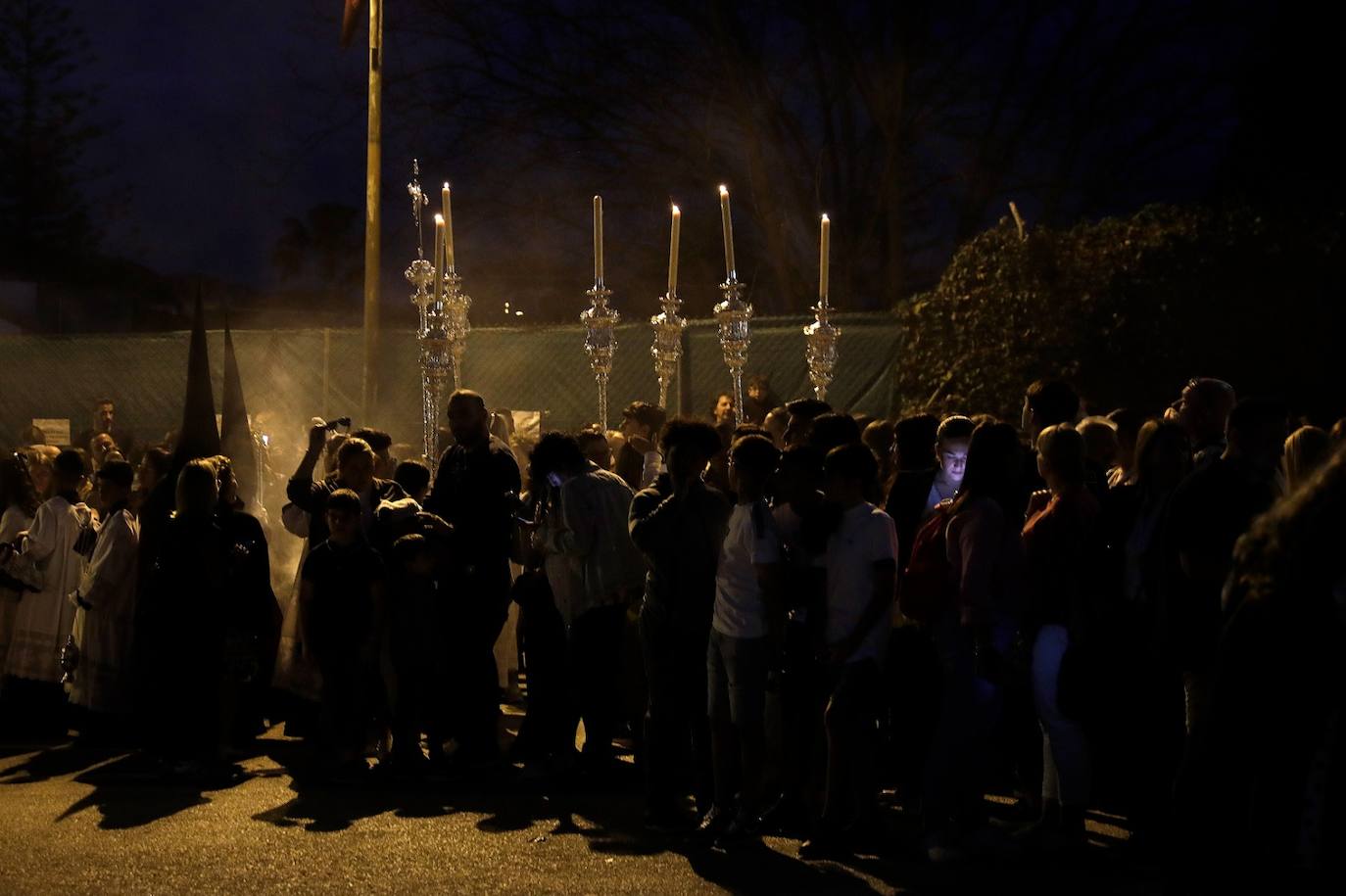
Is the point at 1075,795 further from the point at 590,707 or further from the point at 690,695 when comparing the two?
the point at 590,707

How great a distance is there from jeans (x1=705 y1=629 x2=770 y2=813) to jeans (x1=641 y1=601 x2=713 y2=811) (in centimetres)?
18

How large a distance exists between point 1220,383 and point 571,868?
366 cm

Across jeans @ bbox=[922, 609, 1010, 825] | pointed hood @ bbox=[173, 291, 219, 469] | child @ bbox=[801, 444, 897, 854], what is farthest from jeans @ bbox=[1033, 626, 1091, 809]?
pointed hood @ bbox=[173, 291, 219, 469]

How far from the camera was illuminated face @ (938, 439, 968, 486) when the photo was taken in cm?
822

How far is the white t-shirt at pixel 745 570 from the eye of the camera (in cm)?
741

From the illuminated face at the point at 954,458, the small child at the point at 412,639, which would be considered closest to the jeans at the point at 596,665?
the small child at the point at 412,639

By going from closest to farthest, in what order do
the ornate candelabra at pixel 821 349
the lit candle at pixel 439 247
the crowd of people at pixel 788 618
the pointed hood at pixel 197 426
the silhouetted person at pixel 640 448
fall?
the crowd of people at pixel 788 618 → the lit candle at pixel 439 247 → the ornate candelabra at pixel 821 349 → the pointed hood at pixel 197 426 → the silhouetted person at pixel 640 448

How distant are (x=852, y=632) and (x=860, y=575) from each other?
0.76 feet

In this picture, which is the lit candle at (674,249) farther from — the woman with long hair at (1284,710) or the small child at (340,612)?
the woman with long hair at (1284,710)

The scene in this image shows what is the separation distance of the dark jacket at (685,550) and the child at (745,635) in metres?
0.18

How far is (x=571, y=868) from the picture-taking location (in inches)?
284

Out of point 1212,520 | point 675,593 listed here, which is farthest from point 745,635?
point 1212,520

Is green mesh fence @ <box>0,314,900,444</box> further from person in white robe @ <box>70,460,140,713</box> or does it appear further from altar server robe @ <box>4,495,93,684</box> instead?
person in white robe @ <box>70,460,140,713</box>

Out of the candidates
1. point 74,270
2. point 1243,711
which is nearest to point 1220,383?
point 1243,711
